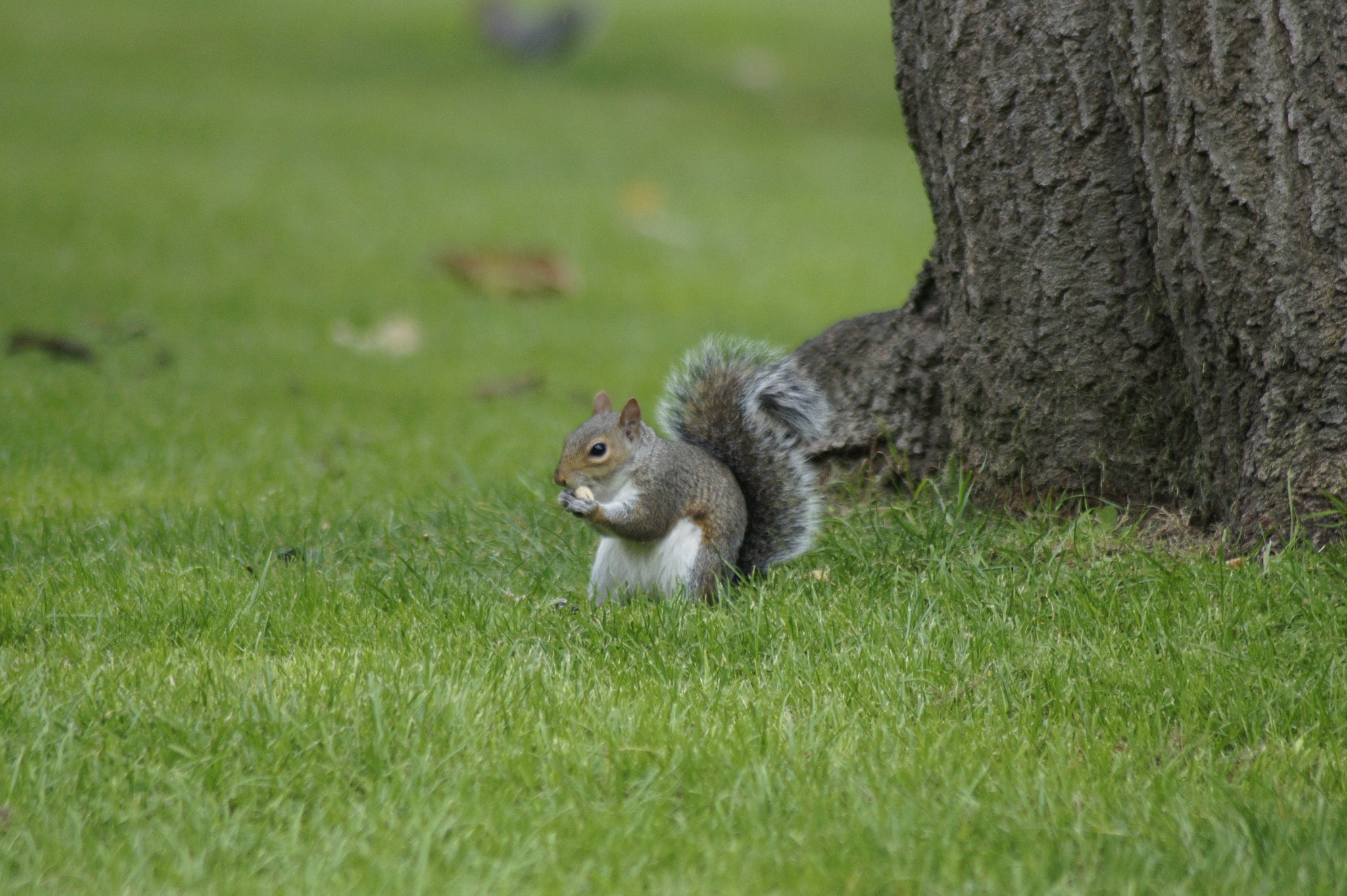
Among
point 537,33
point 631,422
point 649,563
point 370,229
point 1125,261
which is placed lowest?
point 370,229

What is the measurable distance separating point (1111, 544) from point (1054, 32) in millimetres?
1148

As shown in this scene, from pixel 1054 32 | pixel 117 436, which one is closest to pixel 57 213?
pixel 117 436

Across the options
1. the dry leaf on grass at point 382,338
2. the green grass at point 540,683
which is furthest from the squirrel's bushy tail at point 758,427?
the dry leaf on grass at point 382,338

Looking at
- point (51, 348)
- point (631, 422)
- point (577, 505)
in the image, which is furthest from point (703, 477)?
point (51, 348)

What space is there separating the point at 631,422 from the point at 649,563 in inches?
12.2

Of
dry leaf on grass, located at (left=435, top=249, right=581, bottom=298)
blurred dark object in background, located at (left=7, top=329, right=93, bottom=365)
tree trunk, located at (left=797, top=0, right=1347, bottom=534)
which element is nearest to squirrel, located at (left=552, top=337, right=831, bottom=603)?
tree trunk, located at (left=797, top=0, right=1347, bottom=534)

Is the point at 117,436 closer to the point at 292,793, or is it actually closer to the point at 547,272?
the point at 292,793

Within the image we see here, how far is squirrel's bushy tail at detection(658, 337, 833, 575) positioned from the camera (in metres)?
3.06

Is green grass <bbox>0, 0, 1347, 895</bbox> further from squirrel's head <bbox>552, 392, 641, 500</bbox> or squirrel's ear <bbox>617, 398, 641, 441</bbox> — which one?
squirrel's ear <bbox>617, 398, 641, 441</bbox>

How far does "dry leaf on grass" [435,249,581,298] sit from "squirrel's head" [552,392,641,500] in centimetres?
574

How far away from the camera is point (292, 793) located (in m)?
2.04

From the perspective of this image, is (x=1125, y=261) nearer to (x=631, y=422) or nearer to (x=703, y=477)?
(x=703, y=477)

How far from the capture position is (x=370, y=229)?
9.88 m

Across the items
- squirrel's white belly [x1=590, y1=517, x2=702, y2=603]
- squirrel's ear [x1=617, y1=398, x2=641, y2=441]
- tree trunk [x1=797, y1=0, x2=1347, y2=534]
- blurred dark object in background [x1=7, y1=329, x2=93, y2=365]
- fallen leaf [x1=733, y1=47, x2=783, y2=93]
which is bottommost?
blurred dark object in background [x1=7, y1=329, x2=93, y2=365]
